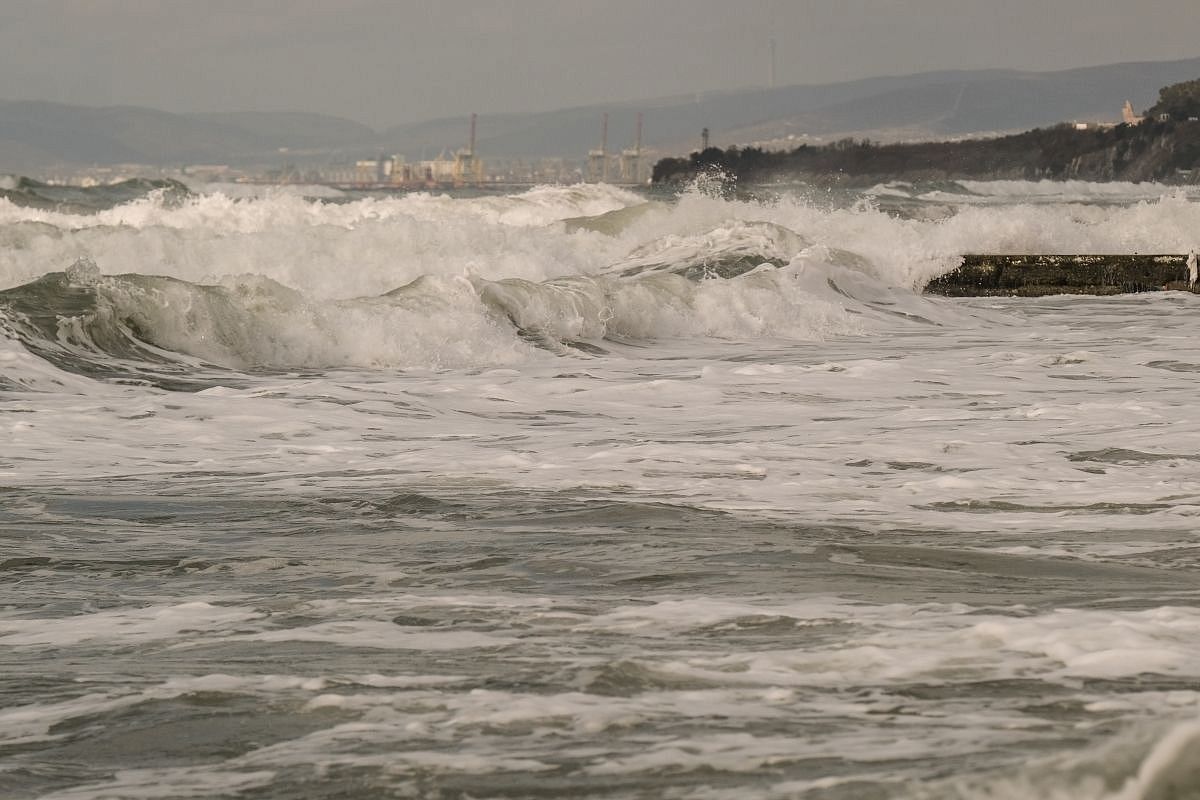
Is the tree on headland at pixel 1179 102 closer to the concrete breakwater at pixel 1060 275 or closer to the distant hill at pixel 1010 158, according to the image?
the distant hill at pixel 1010 158

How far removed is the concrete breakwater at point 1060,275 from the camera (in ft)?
69.5

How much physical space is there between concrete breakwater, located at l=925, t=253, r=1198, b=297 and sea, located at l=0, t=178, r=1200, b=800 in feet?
22.5

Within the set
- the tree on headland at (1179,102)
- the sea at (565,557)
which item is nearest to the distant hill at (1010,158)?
the tree on headland at (1179,102)

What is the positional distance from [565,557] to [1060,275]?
55.2 ft

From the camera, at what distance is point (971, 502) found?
6371mm

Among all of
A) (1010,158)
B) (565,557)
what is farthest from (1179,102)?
(565,557)

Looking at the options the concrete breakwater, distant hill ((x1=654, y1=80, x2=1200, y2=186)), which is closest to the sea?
the concrete breakwater

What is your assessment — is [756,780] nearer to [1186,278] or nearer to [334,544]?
[334,544]

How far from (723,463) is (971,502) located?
132 centimetres

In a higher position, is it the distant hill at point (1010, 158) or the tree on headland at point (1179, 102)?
the tree on headland at point (1179, 102)

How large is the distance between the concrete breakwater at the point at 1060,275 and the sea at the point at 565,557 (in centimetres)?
685

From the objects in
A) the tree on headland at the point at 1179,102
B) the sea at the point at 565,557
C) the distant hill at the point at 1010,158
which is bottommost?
the sea at the point at 565,557

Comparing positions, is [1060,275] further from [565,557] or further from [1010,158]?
[1010,158]

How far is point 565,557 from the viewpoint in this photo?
211 inches
